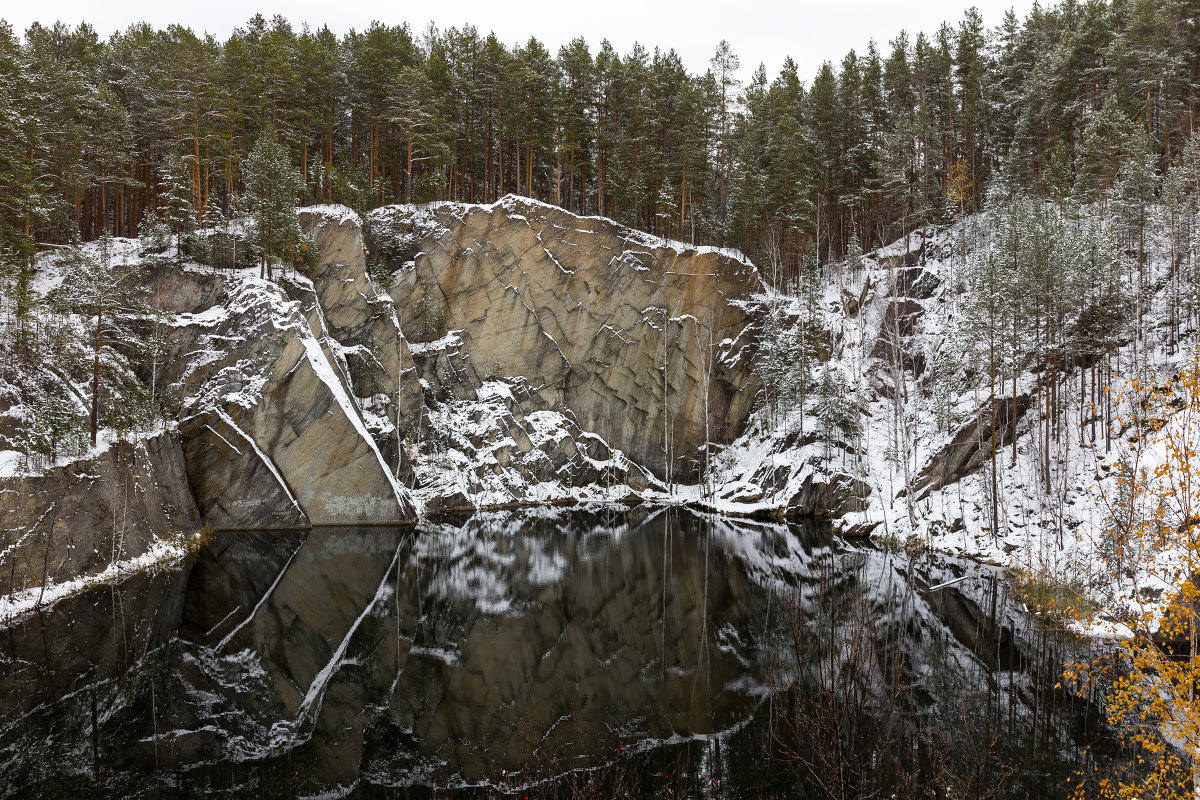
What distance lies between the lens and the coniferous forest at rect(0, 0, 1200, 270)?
148 feet

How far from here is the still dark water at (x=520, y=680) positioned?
11445 millimetres

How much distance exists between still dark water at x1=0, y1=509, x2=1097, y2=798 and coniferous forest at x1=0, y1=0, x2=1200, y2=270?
107 feet

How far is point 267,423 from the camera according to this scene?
37.4 metres

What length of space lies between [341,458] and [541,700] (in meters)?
28.1

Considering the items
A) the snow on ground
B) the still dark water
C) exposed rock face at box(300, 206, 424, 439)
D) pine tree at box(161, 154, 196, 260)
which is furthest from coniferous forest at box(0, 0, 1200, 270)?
the still dark water

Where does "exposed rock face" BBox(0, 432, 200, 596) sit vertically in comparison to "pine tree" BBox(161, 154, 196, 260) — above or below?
below

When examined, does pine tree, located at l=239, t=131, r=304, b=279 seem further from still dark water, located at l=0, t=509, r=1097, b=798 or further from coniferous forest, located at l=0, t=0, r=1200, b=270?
still dark water, located at l=0, t=509, r=1097, b=798

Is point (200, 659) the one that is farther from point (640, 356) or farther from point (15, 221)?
point (640, 356)

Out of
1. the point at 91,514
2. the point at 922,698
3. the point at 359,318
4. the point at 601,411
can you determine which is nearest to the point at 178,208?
the point at 359,318

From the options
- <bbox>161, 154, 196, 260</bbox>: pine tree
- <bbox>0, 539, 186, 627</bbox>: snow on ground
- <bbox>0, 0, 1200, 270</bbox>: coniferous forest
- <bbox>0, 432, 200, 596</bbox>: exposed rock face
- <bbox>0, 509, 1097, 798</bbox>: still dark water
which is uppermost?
<bbox>0, 0, 1200, 270</bbox>: coniferous forest

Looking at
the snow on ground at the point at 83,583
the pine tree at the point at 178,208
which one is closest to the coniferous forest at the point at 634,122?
the pine tree at the point at 178,208

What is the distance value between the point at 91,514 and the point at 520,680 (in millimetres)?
19685

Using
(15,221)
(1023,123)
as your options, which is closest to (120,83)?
(15,221)

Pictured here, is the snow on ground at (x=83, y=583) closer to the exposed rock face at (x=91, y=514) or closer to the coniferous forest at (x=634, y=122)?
the exposed rock face at (x=91, y=514)
